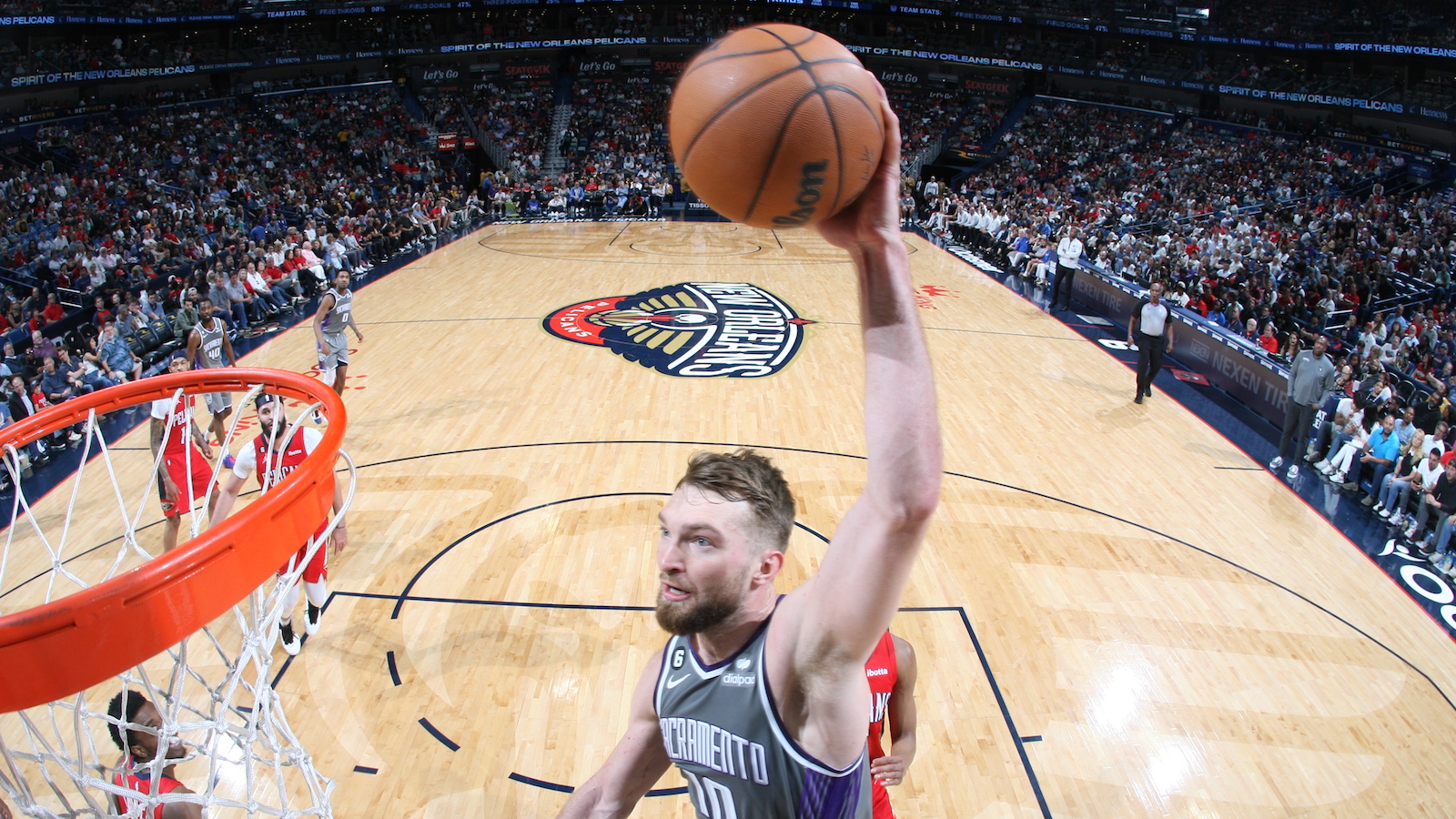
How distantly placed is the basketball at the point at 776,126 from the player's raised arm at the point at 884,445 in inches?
4.7

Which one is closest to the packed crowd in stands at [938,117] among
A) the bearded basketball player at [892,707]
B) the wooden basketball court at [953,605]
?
the wooden basketball court at [953,605]

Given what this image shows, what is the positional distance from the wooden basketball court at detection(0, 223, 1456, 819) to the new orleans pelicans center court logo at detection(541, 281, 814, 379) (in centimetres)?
67

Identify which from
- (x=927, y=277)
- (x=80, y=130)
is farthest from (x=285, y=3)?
(x=927, y=277)

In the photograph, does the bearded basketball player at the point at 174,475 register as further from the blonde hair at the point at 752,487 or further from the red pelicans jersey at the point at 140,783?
the blonde hair at the point at 752,487

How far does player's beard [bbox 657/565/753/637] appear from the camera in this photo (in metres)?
1.66

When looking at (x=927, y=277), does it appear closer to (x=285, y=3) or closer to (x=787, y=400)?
(x=787, y=400)

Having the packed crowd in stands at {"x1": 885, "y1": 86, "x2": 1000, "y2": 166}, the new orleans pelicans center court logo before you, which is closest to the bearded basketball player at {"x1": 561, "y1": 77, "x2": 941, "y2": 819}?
the new orleans pelicans center court logo

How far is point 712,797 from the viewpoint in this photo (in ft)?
5.57

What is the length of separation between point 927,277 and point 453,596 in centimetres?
1351

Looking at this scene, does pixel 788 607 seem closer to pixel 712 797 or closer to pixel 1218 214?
pixel 712 797

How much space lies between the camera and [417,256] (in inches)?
744

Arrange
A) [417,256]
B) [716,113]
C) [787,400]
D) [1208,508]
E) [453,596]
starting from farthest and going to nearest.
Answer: [417,256], [787,400], [1208,508], [453,596], [716,113]

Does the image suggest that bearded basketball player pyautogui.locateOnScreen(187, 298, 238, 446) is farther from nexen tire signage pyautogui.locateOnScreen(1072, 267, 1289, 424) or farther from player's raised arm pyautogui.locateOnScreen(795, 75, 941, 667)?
nexen tire signage pyautogui.locateOnScreen(1072, 267, 1289, 424)

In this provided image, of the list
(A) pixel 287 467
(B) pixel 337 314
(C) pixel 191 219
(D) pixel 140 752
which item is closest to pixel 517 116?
(C) pixel 191 219
